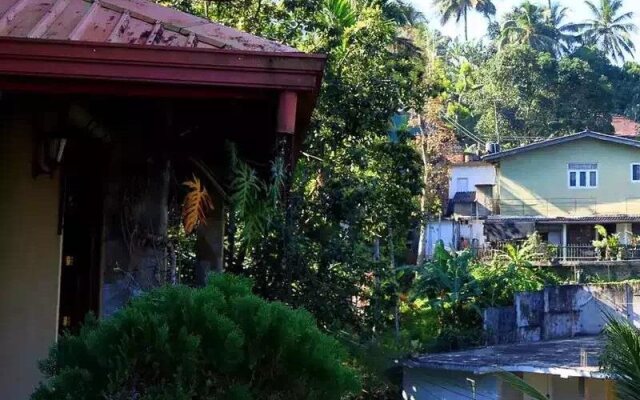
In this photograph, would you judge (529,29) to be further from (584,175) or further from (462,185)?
(584,175)

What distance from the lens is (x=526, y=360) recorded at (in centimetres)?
1608

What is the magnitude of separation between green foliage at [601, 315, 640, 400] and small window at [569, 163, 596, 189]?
113 ft

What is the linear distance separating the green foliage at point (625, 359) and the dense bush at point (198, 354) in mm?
1943

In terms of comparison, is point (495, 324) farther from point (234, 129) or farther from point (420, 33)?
point (234, 129)

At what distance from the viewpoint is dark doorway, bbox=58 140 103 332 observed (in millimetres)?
6195

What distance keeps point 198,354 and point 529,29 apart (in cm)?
5822

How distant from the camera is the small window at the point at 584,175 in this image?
3806 centimetres

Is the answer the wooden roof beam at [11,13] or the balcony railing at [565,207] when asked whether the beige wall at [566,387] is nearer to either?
the wooden roof beam at [11,13]

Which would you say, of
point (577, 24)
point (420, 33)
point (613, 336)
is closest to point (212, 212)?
point (613, 336)

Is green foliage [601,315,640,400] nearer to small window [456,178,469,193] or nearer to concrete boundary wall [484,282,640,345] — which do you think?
concrete boundary wall [484,282,640,345]

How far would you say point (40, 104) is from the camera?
5488 millimetres

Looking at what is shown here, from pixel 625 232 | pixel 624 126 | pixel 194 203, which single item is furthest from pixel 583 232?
pixel 194 203

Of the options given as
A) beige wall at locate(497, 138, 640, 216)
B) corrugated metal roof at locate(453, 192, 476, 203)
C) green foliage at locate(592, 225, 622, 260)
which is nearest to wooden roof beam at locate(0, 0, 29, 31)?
green foliage at locate(592, 225, 622, 260)

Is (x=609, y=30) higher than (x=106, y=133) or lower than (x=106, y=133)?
higher
